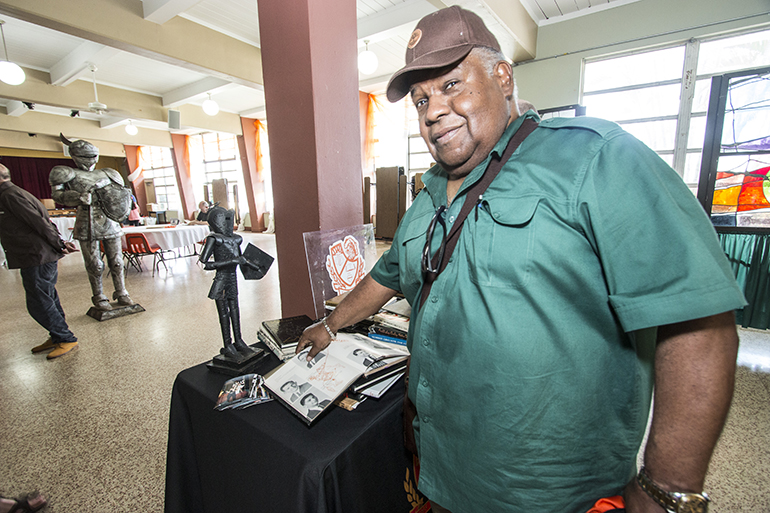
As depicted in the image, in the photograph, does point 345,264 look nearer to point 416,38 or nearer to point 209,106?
point 416,38

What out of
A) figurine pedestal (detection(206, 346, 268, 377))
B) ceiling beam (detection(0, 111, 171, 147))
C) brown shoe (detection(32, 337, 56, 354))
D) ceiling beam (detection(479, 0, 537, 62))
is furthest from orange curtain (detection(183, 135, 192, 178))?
figurine pedestal (detection(206, 346, 268, 377))

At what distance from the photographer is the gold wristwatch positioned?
531 millimetres

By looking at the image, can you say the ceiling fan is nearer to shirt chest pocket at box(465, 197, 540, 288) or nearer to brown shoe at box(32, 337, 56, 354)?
brown shoe at box(32, 337, 56, 354)

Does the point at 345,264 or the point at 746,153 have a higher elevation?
the point at 746,153

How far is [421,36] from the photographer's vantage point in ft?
2.61

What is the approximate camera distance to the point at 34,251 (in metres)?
2.86

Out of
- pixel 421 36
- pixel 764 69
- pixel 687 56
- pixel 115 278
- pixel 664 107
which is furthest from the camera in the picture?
pixel 664 107

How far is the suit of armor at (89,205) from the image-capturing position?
138 inches

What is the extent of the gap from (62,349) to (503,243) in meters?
3.86

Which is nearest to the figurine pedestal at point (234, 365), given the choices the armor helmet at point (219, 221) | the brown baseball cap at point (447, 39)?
the armor helmet at point (219, 221)

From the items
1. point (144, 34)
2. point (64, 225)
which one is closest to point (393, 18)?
point (144, 34)

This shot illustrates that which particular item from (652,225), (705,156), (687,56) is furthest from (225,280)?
(687,56)

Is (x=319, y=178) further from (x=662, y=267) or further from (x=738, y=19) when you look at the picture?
(x=738, y=19)

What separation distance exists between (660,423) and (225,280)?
1239mm
